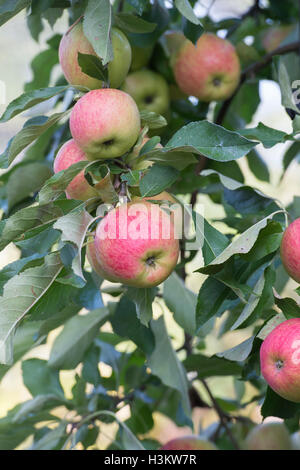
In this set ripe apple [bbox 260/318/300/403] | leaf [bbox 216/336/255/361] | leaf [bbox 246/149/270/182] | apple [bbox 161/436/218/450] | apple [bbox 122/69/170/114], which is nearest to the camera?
ripe apple [bbox 260/318/300/403]

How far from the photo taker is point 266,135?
35.4 inches

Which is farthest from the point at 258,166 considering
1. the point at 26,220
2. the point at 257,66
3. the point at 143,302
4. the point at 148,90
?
the point at 26,220

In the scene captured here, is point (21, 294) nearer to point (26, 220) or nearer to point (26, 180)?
point (26, 220)

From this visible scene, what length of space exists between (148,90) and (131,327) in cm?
43

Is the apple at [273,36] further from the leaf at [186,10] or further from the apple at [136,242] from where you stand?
the apple at [136,242]

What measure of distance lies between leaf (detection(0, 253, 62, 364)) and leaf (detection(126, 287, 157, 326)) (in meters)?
0.15

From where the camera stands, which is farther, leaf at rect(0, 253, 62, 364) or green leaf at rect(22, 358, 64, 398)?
green leaf at rect(22, 358, 64, 398)

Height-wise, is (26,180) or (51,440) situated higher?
(26,180)

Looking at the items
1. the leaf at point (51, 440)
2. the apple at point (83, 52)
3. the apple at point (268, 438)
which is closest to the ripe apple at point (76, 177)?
the apple at point (83, 52)

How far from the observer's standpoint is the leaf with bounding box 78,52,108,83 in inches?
32.8

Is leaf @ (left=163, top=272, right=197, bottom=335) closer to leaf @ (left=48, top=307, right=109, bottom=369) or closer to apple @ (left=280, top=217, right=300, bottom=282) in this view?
leaf @ (left=48, top=307, right=109, bottom=369)

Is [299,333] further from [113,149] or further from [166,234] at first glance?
[113,149]

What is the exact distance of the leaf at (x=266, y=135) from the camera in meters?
0.88

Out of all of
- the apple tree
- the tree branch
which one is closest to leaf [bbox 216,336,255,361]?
the apple tree
